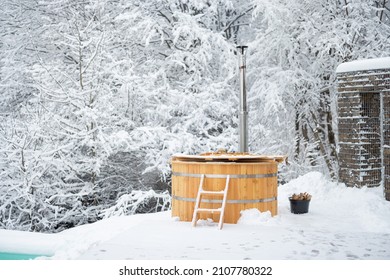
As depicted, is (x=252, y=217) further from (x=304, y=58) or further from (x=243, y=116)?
(x=304, y=58)

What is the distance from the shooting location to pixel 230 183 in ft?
22.4

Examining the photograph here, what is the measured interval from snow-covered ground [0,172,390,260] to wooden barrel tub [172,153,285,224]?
18cm

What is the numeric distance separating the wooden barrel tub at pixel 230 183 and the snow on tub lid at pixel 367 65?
314cm

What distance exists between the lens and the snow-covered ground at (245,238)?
17.0 ft

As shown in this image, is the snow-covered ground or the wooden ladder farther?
the wooden ladder

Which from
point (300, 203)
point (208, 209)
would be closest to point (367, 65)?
point (300, 203)

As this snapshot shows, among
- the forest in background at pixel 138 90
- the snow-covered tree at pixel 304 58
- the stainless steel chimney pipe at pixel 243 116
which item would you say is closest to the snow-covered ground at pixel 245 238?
the stainless steel chimney pipe at pixel 243 116

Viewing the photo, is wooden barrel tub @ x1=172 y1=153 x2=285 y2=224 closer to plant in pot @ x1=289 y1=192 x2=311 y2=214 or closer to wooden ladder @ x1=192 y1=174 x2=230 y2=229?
wooden ladder @ x1=192 y1=174 x2=230 y2=229

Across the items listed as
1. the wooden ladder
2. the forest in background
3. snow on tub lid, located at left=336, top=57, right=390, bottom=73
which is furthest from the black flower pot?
the forest in background

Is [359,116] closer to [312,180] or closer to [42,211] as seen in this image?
[312,180]

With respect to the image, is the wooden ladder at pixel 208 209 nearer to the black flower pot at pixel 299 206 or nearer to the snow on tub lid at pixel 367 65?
the black flower pot at pixel 299 206

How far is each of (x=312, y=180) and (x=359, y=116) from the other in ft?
5.32

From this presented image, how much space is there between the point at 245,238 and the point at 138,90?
23.7 feet

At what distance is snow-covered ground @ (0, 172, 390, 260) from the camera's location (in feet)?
17.0
